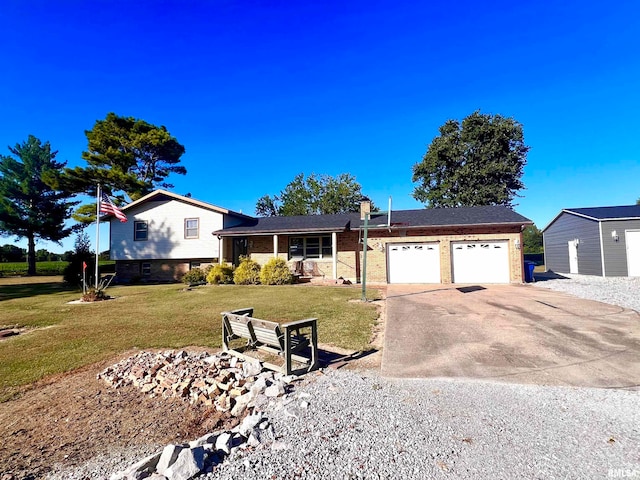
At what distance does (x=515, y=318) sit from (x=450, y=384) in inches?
190

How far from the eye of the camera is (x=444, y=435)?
284cm

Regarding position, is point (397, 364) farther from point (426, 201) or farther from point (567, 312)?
point (426, 201)

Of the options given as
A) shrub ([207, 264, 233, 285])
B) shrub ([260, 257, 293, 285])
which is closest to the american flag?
shrub ([207, 264, 233, 285])

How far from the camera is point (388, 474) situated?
235 centimetres

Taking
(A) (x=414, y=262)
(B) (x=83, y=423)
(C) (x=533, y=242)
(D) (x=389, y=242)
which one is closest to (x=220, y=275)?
(D) (x=389, y=242)

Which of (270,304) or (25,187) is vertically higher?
(25,187)

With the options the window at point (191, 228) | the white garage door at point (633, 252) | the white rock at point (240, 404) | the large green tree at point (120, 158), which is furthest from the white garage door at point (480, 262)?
the large green tree at point (120, 158)

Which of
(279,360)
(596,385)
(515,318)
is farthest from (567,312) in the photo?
(279,360)

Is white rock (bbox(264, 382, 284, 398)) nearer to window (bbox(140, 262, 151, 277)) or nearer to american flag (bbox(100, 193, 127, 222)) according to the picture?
american flag (bbox(100, 193, 127, 222))

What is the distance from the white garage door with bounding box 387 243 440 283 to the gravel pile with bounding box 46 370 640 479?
12.9 m

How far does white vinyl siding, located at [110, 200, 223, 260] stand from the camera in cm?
2011

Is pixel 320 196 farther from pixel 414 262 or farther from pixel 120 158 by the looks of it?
pixel 414 262

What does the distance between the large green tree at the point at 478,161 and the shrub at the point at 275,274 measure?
22.9 meters

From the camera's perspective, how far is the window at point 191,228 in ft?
67.0
